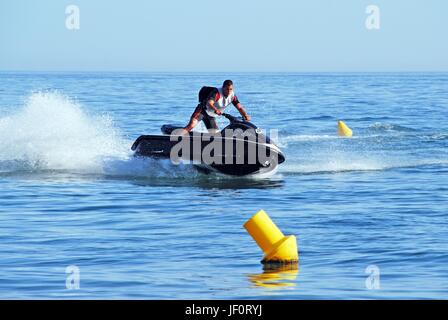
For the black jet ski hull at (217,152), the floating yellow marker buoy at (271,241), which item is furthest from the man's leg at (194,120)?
the floating yellow marker buoy at (271,241)

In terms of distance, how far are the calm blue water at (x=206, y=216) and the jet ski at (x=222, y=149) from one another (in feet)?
0.99

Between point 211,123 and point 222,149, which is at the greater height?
point 211,123

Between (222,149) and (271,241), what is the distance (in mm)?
6426

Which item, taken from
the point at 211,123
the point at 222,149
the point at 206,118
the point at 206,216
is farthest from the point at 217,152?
the point at 206,216

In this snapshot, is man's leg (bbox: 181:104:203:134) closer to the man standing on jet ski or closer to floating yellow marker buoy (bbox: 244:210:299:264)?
the man standing on jet ski

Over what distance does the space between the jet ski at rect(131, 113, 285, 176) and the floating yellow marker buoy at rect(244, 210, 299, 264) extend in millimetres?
6265

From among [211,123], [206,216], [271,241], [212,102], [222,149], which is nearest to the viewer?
[271,241]

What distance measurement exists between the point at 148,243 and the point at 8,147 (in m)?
9.04

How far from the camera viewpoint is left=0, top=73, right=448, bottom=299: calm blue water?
1017cm

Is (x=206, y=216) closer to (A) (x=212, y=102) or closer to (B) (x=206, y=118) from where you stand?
(A) (x=212, y=102)

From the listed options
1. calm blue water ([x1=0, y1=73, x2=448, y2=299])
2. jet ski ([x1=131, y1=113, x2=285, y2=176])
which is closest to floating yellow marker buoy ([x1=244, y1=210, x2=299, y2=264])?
calm blue water ([x1=0, y1=73, x2=448, y2=299])

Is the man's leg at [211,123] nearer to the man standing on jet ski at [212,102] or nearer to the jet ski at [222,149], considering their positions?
the man standing on jet ski at [212,102]

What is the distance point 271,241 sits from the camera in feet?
36.4
